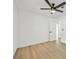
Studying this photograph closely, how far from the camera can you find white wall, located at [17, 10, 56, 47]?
5312 millimetres

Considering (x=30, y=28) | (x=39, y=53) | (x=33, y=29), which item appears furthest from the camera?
(x=33, y=29)

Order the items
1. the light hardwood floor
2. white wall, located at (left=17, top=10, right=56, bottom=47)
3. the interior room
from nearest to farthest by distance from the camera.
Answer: the light hardwood floor < the interior room < white wall, located at (left=17, top=10, right=56, bottom=47)

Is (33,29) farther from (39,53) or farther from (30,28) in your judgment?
(39,53)

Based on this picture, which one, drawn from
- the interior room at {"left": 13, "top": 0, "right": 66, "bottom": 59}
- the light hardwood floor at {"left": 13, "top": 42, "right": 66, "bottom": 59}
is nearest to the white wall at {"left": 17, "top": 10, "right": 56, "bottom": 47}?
the interior room at {"left": 13, "top": 0, "right": 66, "bottom": 59}

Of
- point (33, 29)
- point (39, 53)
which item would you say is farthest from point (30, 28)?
point (39, 53)

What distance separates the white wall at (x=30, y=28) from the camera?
5312mm

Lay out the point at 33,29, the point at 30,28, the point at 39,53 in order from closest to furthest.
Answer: the point at 39,53 < the point at 30,28 < the point at 33,29

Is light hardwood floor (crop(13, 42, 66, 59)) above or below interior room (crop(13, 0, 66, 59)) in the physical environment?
below

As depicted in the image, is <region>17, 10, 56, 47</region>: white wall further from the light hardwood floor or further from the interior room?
the light hardwood floor

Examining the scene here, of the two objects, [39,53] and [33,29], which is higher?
[33,29]

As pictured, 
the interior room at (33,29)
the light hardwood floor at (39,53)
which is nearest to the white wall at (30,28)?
the interior room at (33,29)

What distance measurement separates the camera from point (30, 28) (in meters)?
5.98
